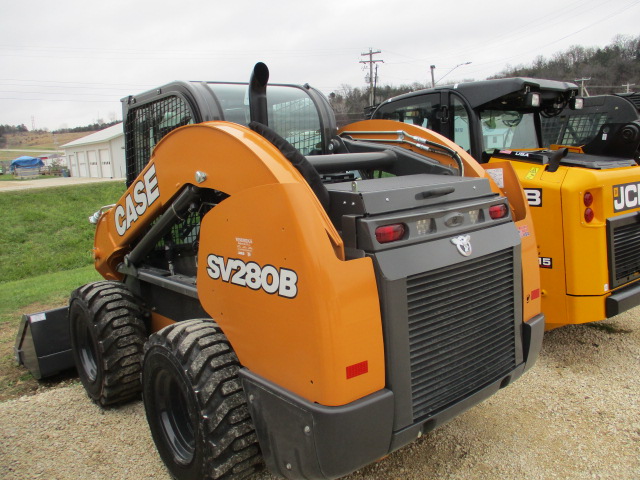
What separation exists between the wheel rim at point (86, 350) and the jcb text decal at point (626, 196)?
4100 millimetres

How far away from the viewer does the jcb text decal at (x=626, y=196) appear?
415 cm

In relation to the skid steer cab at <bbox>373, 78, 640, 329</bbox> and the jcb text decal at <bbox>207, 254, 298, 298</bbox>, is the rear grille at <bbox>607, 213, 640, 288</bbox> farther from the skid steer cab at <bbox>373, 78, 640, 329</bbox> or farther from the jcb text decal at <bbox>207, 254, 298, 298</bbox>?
the jcb text decal at <bbox>207, 254, 298, 298</bbox>

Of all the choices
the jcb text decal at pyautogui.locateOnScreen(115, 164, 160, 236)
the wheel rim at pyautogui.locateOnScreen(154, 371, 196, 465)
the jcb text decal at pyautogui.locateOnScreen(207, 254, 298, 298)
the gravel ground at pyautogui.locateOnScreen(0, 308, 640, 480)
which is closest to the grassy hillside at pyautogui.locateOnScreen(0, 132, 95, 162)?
the jcb text decal at pyautogui.locateOnScreen(115, 164, 160, 236)

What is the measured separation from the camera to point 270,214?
2096mm

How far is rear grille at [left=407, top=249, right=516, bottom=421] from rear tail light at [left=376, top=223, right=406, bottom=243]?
0.18 metres

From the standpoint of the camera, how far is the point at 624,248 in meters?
4.26

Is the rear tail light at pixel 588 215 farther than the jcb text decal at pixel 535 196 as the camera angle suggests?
No

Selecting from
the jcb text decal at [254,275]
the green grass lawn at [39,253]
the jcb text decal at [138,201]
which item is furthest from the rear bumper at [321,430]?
the green grass lawn at [39,253]

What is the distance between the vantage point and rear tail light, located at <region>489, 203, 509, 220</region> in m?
2.64

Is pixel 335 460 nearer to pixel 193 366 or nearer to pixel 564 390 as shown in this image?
pixel 193 366

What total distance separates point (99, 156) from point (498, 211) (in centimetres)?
4734

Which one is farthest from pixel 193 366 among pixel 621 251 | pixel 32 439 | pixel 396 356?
Result: pixel 621 251

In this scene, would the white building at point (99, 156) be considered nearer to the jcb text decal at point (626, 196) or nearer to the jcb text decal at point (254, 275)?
the jcb text decal at point (626, 196)

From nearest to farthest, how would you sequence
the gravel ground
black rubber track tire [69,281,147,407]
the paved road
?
the gravel ground
black rubber track tire [69,281,147,407]
the paved road
